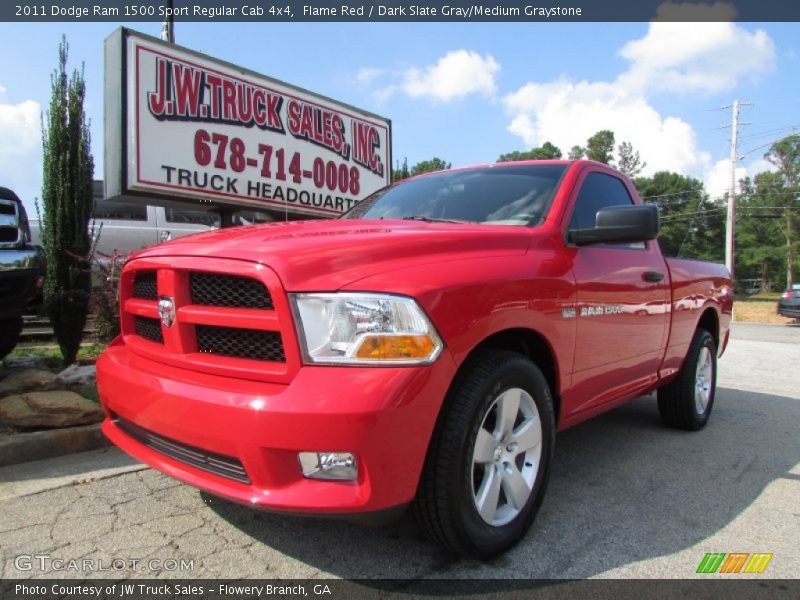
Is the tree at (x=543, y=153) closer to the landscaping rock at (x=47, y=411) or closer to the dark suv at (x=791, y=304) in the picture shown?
the dark suv at (x=791, y=304)

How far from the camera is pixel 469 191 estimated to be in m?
3.35

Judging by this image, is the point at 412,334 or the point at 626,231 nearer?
the point at 412,334

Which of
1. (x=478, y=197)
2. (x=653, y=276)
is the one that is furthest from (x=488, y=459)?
(x=653, y=276)

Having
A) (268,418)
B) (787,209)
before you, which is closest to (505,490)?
(268,418)

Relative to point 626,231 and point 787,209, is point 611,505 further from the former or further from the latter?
point 787,209

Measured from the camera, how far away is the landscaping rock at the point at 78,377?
14.8ft

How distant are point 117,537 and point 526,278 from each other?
6.92 feet

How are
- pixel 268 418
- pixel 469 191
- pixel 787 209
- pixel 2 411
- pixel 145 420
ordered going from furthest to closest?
pixel 787 209, pixel 2 411, pixel 469 191, pixel 145 420, pixel 268 418

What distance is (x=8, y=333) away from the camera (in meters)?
4.73

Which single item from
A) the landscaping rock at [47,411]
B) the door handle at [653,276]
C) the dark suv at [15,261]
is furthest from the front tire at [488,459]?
the dark suv at [15,261]

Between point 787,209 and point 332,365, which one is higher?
point 787,209
